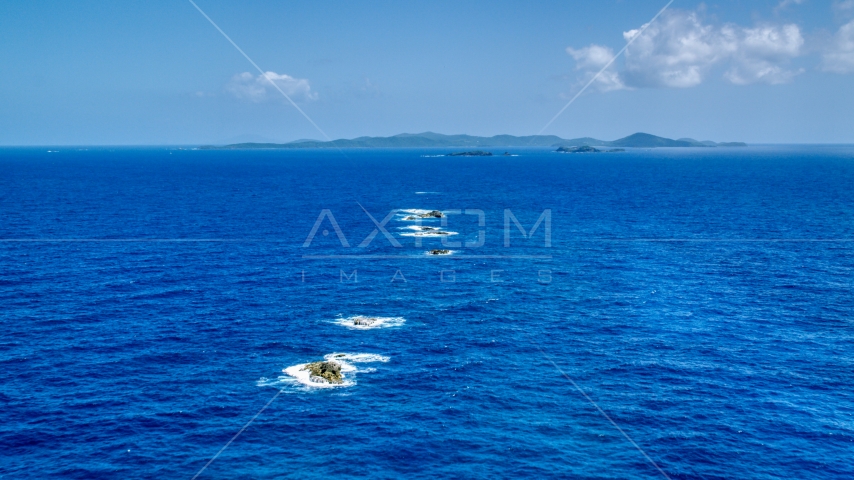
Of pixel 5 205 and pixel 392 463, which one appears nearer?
pixel 392 463

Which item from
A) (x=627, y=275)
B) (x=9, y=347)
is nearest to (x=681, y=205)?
(x=627, y=275)

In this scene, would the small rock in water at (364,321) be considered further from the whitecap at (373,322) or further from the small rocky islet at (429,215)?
the small rocky islet at (429,215)

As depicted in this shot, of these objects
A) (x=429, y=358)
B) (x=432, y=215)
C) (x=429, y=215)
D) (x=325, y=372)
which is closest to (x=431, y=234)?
(x=429, y=215)

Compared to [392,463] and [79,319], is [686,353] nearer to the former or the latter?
[392,463]

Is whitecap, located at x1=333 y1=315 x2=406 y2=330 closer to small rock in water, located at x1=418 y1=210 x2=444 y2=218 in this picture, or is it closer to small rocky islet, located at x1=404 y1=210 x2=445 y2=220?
small rocky islet, located at x1=404 y1=210 x2=445 y2=220

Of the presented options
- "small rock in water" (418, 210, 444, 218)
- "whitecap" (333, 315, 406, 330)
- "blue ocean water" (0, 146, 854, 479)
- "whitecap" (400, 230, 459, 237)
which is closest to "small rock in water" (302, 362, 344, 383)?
"blue ocean water" (0, 146, 854, 479)
